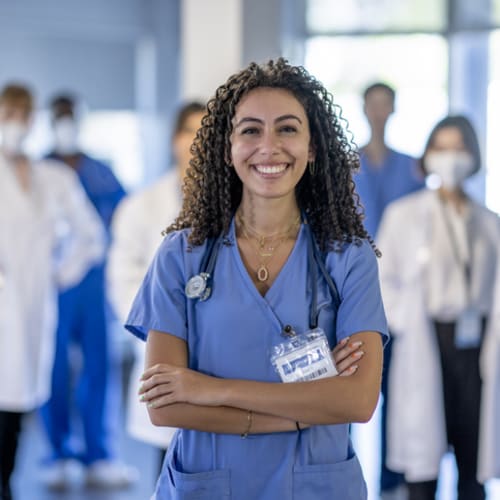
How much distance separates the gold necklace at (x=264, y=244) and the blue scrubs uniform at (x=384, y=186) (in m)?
2.24

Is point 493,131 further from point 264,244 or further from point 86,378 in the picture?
point 264,244

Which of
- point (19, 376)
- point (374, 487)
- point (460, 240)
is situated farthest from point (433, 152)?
point (19, 376)

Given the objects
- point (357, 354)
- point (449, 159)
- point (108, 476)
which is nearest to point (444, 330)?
point (449, 159)

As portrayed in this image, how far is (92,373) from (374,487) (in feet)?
4.22

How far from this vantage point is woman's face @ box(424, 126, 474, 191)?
366 centimetres

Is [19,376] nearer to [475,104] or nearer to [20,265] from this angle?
[20,265]

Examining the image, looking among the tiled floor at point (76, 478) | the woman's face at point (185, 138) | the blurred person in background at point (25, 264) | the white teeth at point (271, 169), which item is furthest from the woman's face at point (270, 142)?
the tiled floor at point (76, 478)

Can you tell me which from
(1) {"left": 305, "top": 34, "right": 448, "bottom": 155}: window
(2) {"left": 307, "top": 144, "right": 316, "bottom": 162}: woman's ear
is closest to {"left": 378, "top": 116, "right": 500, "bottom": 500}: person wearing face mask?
(2) {"left": 307, "top": 144, "right": 316, "bottom": 162}: woman's ear

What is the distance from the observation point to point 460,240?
360 cm

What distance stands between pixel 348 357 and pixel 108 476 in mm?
2815

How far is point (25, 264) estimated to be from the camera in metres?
3.95

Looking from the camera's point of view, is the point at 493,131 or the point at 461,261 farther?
the point at 493,131

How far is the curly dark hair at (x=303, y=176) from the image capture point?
1954mm

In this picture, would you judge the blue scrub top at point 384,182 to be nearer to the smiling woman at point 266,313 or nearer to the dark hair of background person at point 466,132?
the dark hair of background person at point 466,132
